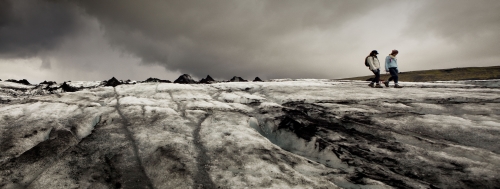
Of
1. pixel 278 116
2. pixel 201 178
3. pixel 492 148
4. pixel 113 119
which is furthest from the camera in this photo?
pixel 278 116

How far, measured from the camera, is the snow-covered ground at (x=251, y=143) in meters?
6.55

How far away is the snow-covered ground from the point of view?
6551 millimetres

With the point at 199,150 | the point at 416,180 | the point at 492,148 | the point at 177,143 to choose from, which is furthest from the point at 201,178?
the point at 492,148

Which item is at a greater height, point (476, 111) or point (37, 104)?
point (37, 104)

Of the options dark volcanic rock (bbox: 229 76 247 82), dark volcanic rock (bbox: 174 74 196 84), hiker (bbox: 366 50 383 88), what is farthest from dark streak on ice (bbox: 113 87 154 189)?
dark volcanic rock (bbox: 174 74 196 84)

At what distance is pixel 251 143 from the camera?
8.50 m

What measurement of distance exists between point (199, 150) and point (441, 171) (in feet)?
24.3

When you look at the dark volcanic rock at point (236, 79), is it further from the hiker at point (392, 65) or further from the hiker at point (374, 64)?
the hiker at point (392, 65)

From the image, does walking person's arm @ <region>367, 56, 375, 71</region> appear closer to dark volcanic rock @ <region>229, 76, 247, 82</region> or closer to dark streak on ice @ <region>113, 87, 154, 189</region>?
dark volcanic rock @ <region>229, 76, 247, 82</region>

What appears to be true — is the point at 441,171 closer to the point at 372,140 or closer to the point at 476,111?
the point at 372,140

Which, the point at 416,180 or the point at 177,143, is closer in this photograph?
the point at 416,180

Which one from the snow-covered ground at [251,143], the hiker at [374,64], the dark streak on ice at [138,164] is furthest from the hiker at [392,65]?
the dark streak on ice at [138,164]

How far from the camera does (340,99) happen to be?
14562mm

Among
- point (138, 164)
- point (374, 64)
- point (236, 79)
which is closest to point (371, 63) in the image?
point (374, 64)
